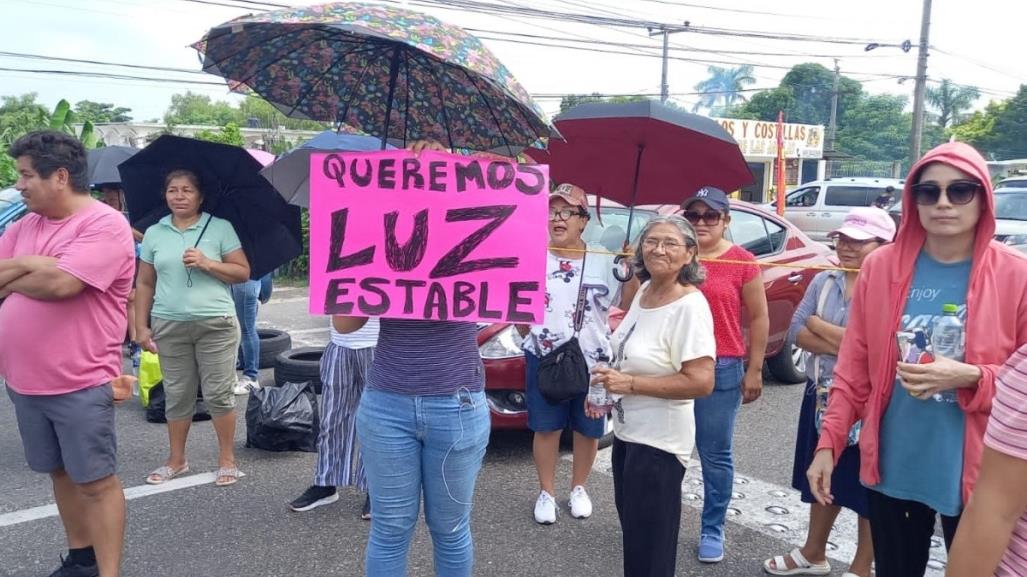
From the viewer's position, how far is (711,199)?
12.8ft

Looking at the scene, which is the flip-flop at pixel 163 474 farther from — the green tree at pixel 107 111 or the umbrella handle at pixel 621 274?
the green tree at pixel 107 111

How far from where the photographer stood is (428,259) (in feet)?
8.52

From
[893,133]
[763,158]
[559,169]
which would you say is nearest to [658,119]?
[559,169]

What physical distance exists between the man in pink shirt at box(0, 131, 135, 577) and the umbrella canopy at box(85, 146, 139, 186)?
356cm

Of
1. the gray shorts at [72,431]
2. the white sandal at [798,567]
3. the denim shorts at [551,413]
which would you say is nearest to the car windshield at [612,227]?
the denim shorts at [551,413]

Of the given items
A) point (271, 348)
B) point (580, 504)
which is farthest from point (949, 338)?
point (271, 348)

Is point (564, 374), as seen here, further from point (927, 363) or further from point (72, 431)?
point (72, 431)

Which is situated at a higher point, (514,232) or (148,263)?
(514,232)

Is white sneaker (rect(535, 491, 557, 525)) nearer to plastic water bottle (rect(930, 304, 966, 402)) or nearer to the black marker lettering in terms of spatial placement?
the black marker lettering

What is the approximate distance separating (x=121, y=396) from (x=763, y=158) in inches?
1296

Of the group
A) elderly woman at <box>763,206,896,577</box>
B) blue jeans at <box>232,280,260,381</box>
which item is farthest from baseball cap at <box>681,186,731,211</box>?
blue jeans at <box>232,280,260,381</box>

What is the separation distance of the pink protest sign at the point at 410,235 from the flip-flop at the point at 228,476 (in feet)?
8.42

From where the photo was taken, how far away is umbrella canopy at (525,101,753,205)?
3887 mm

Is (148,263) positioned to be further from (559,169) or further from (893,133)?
(893,133)
